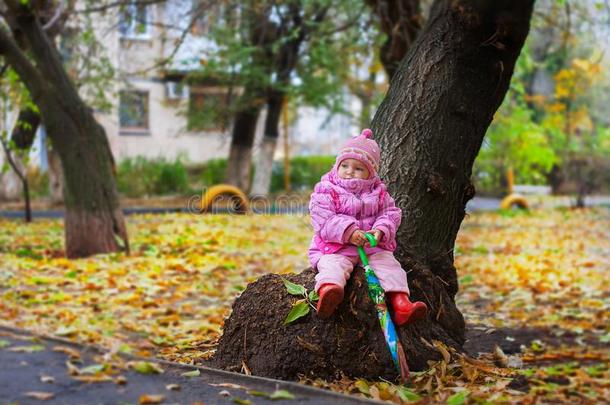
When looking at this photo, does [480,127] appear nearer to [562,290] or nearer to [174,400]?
[174,400]

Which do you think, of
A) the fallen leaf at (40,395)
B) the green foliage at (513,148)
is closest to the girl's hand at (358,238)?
the fallen leaf at (40,395)

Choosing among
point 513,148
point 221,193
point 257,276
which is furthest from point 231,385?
point 513,148

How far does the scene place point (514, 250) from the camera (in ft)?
47.9

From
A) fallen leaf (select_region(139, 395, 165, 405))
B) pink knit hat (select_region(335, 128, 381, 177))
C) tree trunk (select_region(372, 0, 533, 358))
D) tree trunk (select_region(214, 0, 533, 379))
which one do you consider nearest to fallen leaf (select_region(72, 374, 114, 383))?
fallen leaf (select_region(139, 395, 165, 405))

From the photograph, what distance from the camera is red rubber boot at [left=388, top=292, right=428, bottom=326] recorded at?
4730mm

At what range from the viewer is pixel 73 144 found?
11680 millimetres

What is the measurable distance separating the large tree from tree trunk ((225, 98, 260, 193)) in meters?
13.1

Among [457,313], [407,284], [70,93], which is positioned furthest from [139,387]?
[70,93]

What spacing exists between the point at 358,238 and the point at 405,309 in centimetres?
48

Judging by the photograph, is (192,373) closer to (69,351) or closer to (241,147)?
(69,351)

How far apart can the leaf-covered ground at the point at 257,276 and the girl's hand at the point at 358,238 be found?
0.78 metres

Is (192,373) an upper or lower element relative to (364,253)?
lower

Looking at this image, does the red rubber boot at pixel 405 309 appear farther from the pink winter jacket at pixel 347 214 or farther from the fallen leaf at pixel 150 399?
the fallen leaf at pixel 150 399

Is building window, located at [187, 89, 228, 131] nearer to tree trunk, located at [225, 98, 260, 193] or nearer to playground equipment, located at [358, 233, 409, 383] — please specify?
tree trunk, located at [225, 98, 260, 193]
